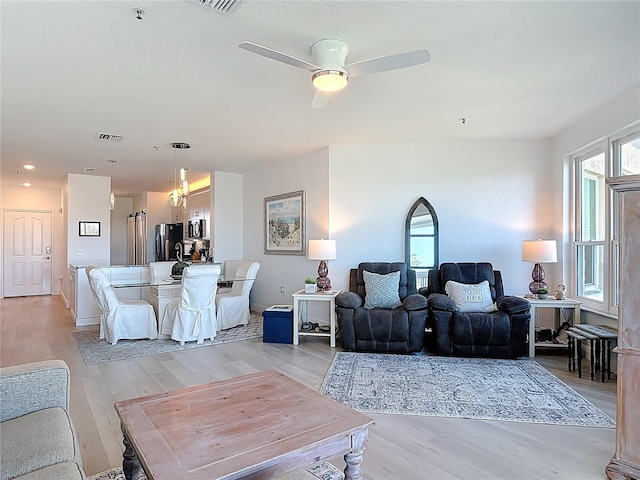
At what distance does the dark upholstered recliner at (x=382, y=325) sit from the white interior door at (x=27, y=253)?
802 centimetres

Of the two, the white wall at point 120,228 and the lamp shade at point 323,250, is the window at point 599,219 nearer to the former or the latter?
the lamp shade at point 323,250

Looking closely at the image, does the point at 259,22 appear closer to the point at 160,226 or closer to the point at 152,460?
the point at 152,460

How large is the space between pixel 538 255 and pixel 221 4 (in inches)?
158

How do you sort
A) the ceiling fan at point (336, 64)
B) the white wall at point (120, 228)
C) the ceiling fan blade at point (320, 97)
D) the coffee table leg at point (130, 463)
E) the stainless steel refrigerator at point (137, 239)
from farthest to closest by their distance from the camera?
the white wall at point (120, 228) < the stainless steel refrigerator at point (137, 239) < the ceiling fan blade at point (320, 97) < the ceiling fan at point (336, 64) < the coffee table leg at point (130, 463)

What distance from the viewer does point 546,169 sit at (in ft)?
16.2

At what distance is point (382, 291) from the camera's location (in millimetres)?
4574

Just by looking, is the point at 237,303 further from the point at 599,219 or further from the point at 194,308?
the point at 599,219

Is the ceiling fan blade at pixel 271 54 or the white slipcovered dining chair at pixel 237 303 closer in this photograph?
the ceiling fan blade at pixel 271 54

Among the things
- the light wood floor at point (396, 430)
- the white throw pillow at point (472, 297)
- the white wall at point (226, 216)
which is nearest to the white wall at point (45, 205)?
the white wall at point (226, 216)

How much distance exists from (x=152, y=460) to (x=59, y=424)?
58 cm

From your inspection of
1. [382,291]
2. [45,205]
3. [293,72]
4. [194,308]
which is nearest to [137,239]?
[45,205]

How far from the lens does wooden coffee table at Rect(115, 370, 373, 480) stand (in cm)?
138

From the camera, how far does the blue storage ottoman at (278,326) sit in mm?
4883

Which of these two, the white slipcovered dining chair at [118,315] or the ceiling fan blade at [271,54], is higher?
the ceiling fan blade at [271,54]
